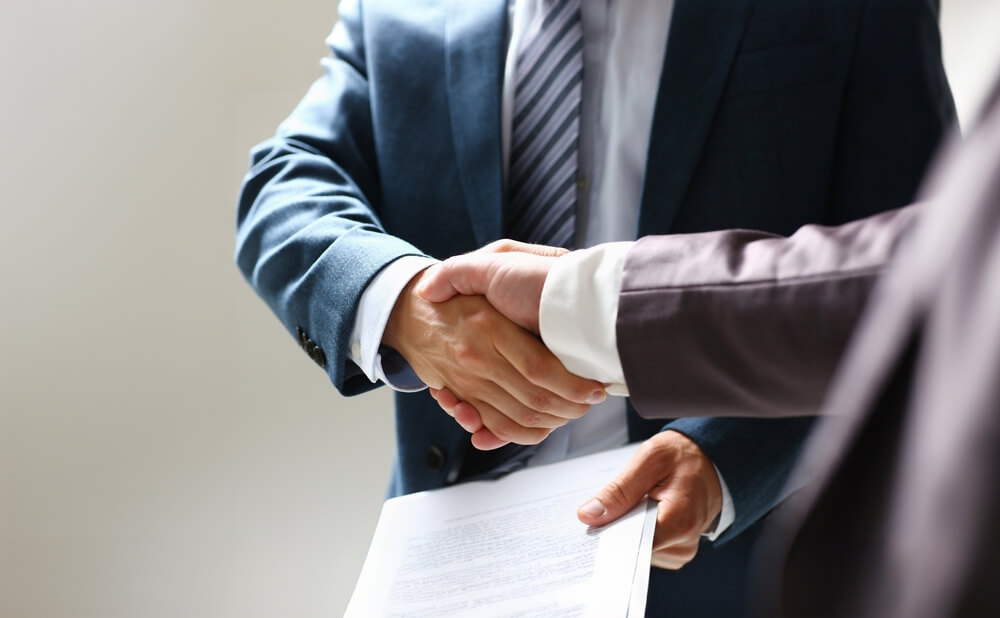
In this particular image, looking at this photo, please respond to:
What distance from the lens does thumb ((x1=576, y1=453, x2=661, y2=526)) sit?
3.02ft

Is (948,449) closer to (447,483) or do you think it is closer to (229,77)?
(447,483)

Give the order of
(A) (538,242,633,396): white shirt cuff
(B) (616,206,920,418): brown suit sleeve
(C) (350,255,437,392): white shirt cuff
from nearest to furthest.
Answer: (B) (616,206,920,418): brown suit sleeve → (A) (538,242,633,396): white shirt cuff → (C) (350,255,437,392): white shirt cuff

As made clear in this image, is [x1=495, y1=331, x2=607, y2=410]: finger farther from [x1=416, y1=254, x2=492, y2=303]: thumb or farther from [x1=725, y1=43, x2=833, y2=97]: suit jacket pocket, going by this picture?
[x1=725, y1=43, x2=833, y2=97]: suit jacket pocket

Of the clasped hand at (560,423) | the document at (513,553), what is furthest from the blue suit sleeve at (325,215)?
the document at (513,553)

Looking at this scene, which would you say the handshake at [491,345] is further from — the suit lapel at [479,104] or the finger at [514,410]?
the suit lapel at [479,104]

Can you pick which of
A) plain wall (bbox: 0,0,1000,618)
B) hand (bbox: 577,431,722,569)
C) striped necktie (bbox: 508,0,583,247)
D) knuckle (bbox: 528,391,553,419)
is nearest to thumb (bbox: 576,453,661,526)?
hand (bbox: 577,431,722,569)

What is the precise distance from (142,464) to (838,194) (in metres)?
1.38

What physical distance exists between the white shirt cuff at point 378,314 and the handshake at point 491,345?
15 millimetres

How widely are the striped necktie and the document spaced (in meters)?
0.32

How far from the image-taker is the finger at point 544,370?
93 cm

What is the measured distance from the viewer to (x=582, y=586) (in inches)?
33.0

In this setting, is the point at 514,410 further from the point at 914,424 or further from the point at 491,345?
the point at 914,424

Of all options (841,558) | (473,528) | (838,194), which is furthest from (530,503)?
(841,558)

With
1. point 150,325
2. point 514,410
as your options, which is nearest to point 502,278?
point 514,410
